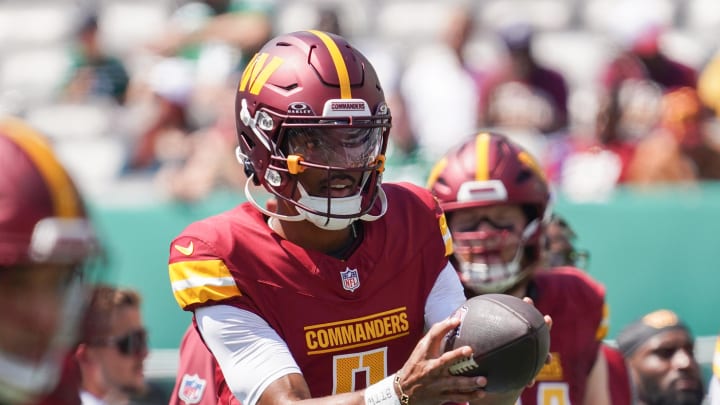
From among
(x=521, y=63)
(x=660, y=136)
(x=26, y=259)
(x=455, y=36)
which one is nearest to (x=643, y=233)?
(x=660, y=136)

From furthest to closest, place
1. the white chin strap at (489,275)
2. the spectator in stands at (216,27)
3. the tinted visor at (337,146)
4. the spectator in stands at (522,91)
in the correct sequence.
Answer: the spectator in stands at (216,27)
the spectator in stands at (522,91)
the white chin strap at (489,275)
the tinted visor at (337,146)

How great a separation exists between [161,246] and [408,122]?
6.11ft

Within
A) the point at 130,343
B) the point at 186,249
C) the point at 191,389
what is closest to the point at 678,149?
the point at 130,343

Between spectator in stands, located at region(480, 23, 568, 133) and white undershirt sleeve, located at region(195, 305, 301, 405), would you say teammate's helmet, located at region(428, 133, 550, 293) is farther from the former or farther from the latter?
spectator in stands, located at region(480, 23, 568, 133)

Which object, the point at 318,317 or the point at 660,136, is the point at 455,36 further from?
the point at 318,317

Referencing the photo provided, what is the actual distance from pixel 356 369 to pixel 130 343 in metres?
1.90

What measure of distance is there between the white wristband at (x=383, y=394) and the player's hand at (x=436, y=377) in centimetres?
4

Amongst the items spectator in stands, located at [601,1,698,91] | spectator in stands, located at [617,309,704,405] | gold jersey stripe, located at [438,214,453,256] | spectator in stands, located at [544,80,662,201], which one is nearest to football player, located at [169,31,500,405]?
gold jersey stripe, located at [438,214,453,256]

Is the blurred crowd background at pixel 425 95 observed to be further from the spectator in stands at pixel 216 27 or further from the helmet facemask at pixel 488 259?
the helmet facemask at pixel 488 259

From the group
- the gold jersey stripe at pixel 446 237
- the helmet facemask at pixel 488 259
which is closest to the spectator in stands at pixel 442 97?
the helmet facemask at pixel 488 259

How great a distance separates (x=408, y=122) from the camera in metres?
8.58

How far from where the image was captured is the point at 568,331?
4836 mm

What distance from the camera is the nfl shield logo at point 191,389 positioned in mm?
4426

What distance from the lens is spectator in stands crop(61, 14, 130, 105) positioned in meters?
9.62
